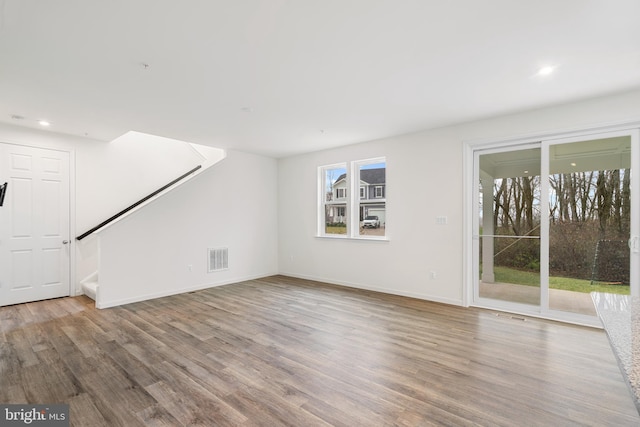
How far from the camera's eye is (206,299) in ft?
15.4

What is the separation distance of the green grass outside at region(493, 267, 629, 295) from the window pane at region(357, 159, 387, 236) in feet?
6.20

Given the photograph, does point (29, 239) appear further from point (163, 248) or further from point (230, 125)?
Result: point (230, 125)

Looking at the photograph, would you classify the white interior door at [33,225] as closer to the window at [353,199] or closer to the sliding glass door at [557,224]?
the window at [353,199]

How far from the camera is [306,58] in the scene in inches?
100

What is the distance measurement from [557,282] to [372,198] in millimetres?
2879

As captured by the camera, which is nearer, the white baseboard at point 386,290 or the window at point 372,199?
the white baseboard at point 386,290

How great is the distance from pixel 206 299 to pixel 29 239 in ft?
8.99

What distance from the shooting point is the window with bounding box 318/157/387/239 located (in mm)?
5336

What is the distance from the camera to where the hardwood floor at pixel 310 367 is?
1.97 meters

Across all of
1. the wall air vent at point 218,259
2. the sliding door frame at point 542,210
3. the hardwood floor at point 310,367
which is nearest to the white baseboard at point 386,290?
the sliding door frame at point 542,210

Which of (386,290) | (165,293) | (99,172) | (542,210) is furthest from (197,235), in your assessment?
(542,210)

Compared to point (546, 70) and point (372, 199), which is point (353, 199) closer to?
point (372, 199)

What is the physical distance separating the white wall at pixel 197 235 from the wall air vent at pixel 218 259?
0.29 ft

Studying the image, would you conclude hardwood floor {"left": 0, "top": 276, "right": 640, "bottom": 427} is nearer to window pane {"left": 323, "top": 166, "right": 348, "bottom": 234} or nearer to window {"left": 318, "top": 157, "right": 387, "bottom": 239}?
window {"left": 318, "top": 157, "right": 387, "bottom": 239}
